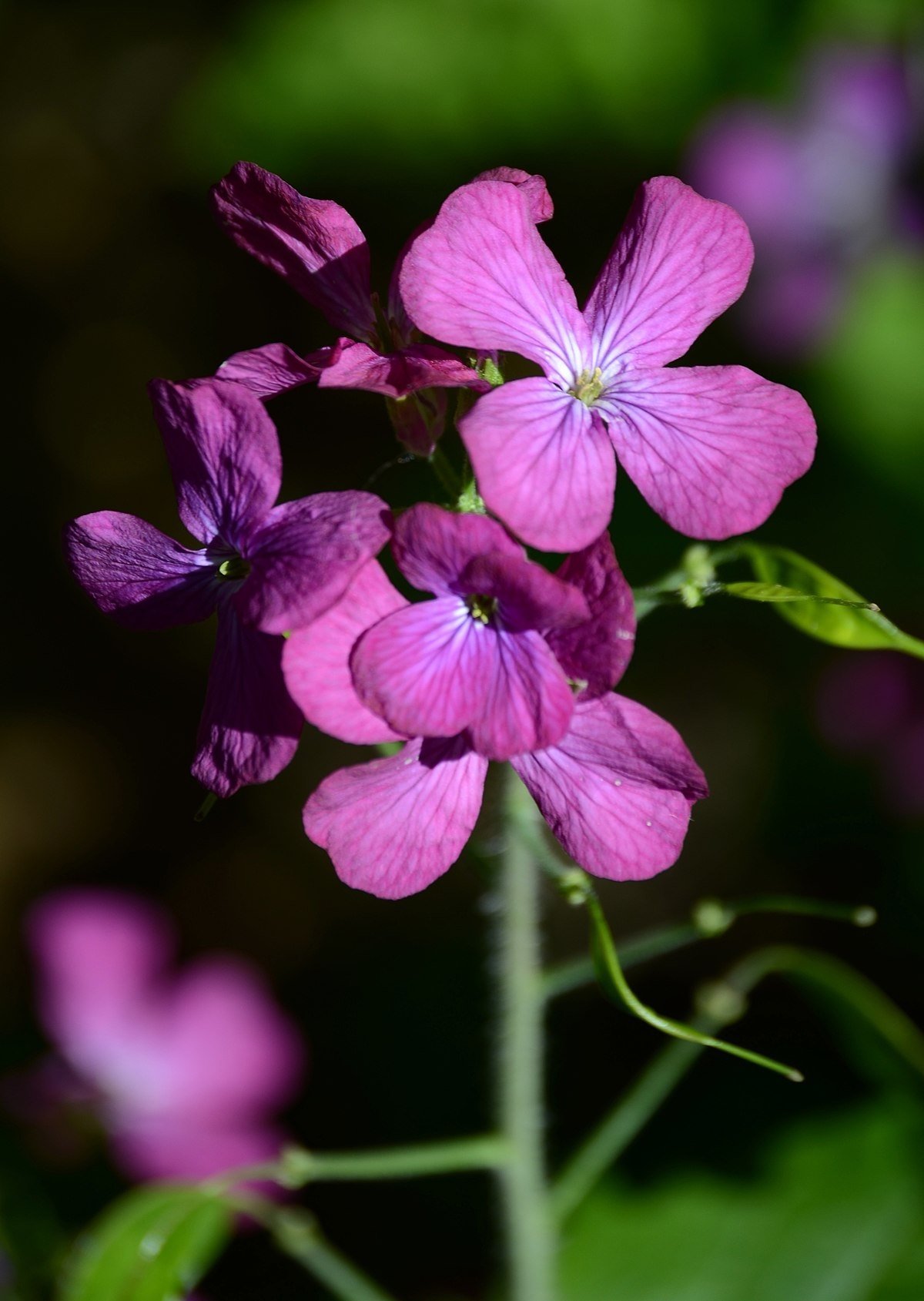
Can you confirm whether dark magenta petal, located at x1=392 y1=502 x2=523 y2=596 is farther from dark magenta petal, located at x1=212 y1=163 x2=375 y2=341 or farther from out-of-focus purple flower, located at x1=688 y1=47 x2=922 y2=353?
out-of-focus purple flower, located at x1=688 y1=47 x2=922 y2=353

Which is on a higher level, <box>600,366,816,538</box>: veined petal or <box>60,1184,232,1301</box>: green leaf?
<box>600,366,816,538</box>: veined petal

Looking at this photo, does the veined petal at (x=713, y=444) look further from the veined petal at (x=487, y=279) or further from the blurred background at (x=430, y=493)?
the blurred background at (x=430, y=493)

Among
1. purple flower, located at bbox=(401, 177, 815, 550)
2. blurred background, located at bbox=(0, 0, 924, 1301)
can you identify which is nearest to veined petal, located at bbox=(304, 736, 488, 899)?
purple flower, located at bbox=(401, 177, 815, 550)

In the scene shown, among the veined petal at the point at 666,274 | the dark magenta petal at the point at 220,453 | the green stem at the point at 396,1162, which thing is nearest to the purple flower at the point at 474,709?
the dark magenta petal at the point at 220,453

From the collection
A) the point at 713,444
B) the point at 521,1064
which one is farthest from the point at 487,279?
the point at 521,1064

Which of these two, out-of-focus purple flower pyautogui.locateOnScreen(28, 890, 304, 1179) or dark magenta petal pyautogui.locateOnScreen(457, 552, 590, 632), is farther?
out-of-focus purple flower pyautogui.locateOnScreen(28, 890, 304, 1179)

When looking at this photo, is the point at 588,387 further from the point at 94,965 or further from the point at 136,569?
the point at 94,965

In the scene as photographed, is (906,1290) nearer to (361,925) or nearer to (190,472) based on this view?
(361,925)
